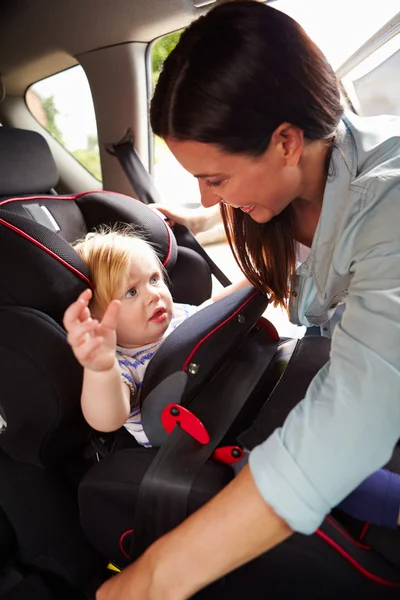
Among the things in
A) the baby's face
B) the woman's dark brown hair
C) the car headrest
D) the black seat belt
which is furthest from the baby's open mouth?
the black seat belt

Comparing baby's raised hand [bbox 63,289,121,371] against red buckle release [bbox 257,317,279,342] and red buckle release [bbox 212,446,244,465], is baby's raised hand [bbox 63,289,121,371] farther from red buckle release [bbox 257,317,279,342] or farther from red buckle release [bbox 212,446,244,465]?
red buckle release [bbox 257,317,279,342]

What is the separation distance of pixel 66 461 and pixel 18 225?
686 millimetres

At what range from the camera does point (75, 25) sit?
2219mm

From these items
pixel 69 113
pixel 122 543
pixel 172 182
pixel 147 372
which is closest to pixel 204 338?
pixel 147 372

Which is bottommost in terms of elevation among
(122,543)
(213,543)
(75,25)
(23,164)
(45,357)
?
(122,543)

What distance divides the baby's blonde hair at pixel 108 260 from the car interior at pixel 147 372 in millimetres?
64

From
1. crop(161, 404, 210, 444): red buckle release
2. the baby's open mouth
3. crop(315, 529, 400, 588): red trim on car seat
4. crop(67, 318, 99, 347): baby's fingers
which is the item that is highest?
crop(67, 318, 99, 347): baby's fingers

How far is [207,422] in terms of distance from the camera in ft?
3.79

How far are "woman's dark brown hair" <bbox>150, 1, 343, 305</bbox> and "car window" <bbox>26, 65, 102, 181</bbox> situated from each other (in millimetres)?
1698

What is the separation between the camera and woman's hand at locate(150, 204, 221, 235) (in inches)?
79.0

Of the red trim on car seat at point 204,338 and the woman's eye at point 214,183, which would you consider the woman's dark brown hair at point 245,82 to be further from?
the red trim on car seat at point 204,338

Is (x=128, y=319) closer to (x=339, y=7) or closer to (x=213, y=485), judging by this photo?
(x=213, y=485)

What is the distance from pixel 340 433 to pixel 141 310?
76cm

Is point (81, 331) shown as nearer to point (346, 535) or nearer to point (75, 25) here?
point (346, 535)
